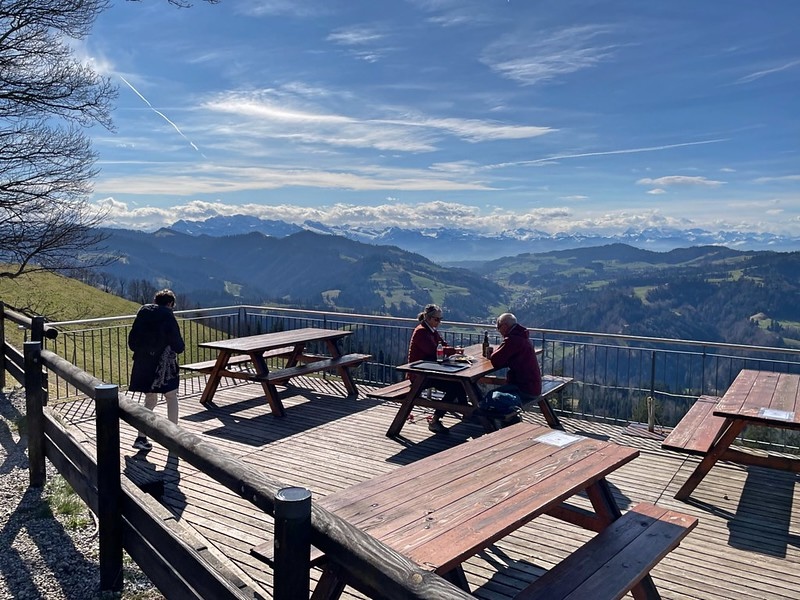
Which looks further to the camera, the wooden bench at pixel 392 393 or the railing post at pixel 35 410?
the wooden bench at pixel 392 393

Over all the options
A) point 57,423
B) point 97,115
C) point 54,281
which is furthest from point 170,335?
point 54,281

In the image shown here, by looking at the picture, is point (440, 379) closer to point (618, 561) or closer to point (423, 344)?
point (423, 344)

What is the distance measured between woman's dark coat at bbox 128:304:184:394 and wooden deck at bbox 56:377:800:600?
0.74 meters

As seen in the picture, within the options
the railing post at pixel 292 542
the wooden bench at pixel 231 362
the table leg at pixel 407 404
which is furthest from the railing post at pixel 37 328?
the railing post at pixel 292 542

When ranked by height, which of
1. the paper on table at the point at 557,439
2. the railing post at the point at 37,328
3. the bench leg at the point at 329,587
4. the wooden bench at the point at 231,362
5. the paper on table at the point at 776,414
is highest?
the railing post at the point at 37,328

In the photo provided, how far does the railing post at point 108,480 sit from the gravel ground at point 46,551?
227 millimetres

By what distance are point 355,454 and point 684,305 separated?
18641 cm

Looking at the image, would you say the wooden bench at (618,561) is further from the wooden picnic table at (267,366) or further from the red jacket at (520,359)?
the wooden picnic table at (267,366)

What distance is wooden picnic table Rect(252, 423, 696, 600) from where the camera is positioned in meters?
2.90

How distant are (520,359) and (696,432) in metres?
2.00

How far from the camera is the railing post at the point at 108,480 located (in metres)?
3.45

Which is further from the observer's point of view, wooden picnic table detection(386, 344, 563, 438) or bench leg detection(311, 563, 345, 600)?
wooden picnic table detection(386, 344, 563, 438)

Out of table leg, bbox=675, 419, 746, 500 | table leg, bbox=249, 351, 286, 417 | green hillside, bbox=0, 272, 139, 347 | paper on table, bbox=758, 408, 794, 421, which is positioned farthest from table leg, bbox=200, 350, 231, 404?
green hillside, bbox=0, 272, 139, 347

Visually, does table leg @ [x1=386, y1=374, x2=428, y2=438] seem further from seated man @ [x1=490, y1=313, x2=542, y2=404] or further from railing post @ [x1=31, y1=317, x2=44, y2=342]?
railing post @ [x1=31, y1=317, x2=44, y2=342]
